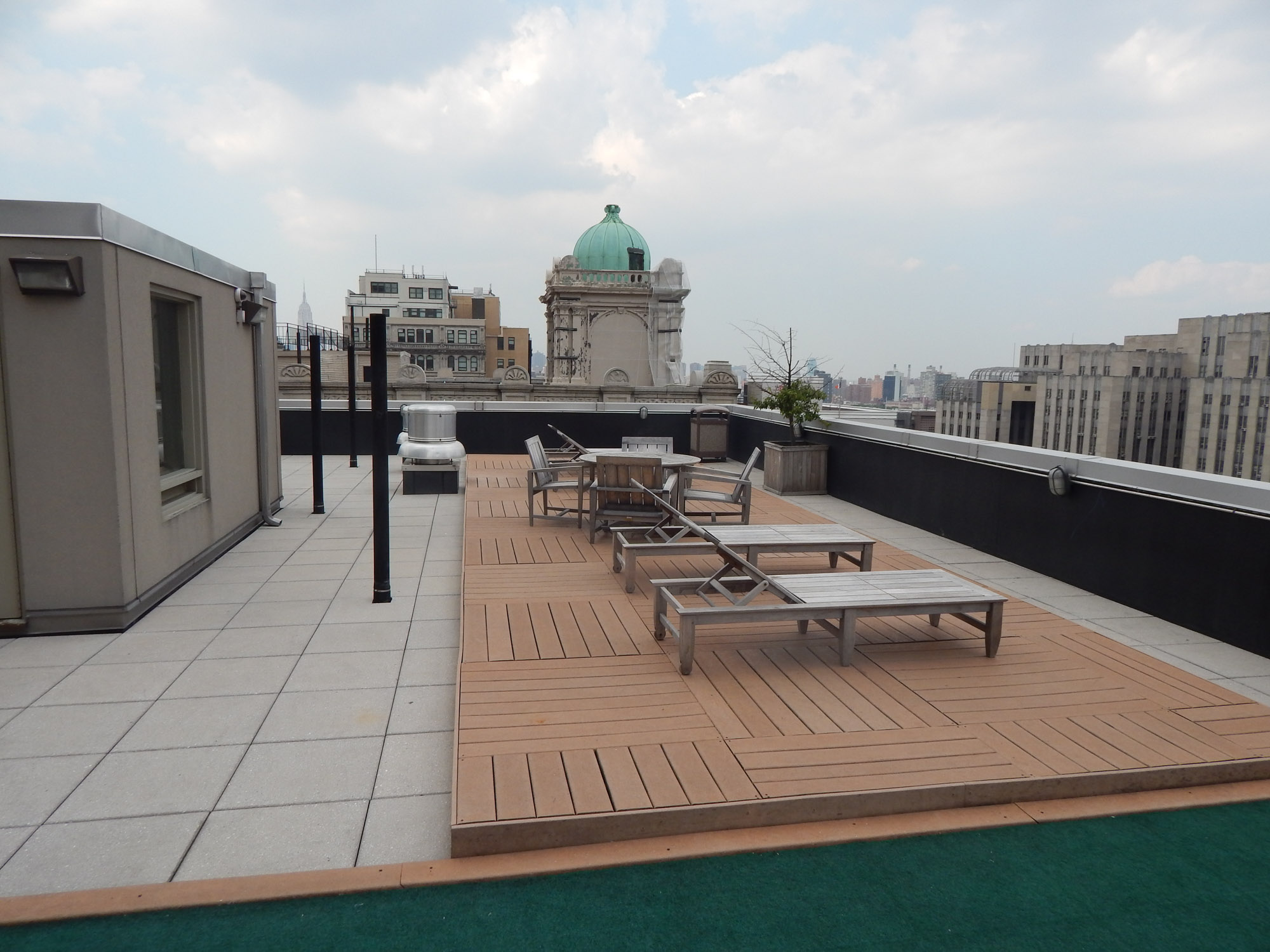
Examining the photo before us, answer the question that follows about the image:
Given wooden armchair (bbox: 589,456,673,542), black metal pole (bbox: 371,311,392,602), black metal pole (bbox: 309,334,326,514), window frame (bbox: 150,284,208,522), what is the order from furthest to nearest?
black metal pole (bbox: 309,334,326,514) → wooden armchair (bbox: 589,456,673,542) → window frame (bbox: 150,284,208,522) → black metal pole (bbox: 371,311,392,602)

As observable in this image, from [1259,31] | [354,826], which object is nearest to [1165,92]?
[1259,31]

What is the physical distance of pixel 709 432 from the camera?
1399cm

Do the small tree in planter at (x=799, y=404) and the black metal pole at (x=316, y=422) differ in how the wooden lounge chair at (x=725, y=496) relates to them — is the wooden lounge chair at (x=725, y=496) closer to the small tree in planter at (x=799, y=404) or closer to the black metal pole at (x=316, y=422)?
the small tree in planter at (x=799, y=404)

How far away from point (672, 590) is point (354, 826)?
2.22 metres

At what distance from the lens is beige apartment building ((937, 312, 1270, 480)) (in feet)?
42.8

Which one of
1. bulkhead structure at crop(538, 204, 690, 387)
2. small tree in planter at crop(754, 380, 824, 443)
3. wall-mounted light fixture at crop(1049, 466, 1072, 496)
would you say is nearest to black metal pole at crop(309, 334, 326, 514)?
small tree in planter at crop(754, 380, 824, 443)

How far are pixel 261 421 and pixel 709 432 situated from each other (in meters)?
7.67

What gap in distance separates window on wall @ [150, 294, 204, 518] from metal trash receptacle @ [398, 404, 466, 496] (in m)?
3.92

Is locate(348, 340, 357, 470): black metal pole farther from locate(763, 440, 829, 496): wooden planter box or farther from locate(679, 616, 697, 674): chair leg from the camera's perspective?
locate(679, 616, 697, 674): chair leg

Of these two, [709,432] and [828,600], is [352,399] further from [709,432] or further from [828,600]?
[828,600]

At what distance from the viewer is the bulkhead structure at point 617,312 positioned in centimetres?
4381

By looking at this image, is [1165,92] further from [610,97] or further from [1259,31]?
[610,97]

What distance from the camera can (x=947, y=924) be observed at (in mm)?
2393

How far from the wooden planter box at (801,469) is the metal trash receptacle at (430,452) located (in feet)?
13.6
